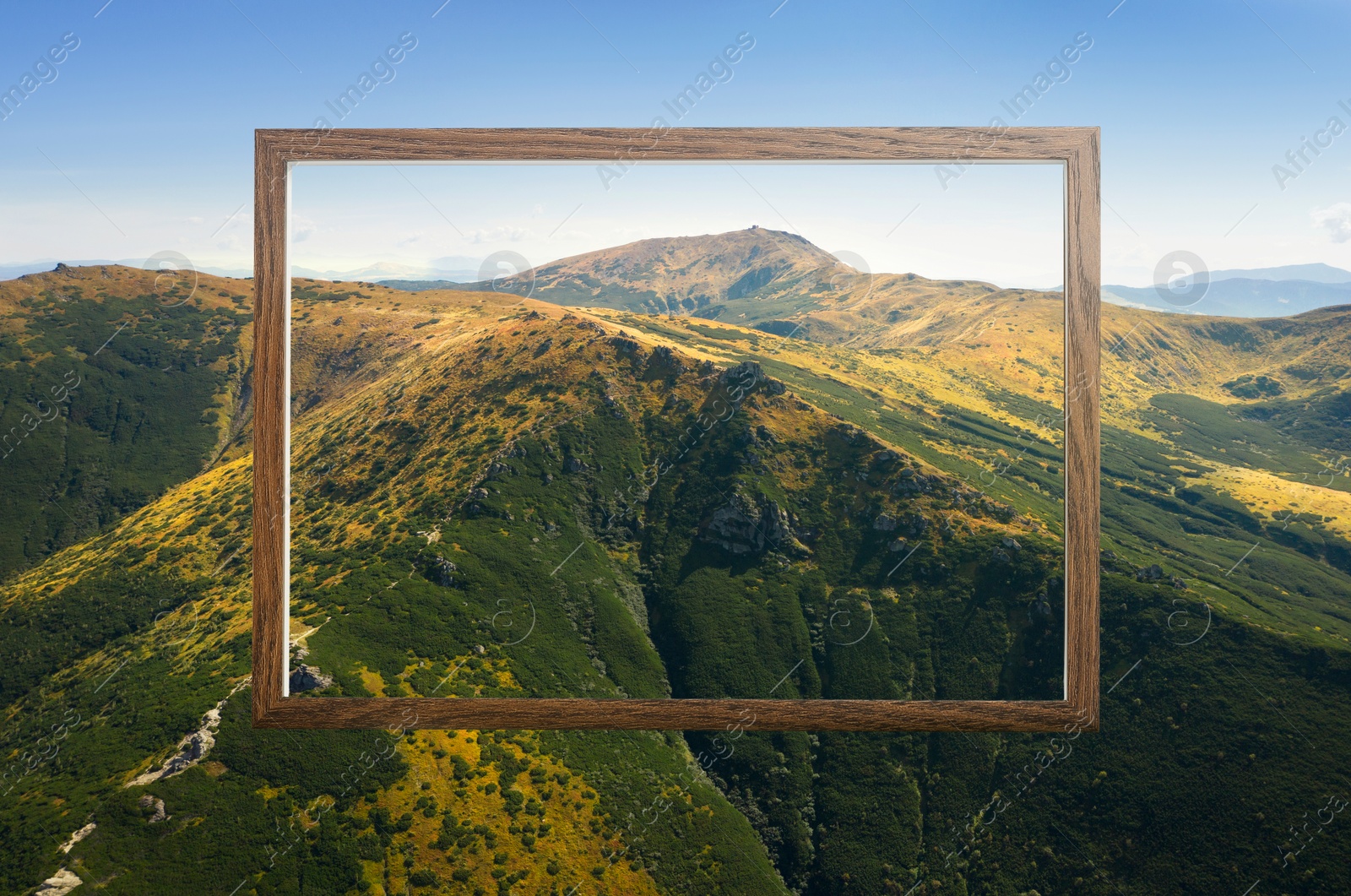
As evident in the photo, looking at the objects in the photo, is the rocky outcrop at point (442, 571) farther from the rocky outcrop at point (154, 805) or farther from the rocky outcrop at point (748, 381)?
the rocky outcrop at point (154, 805)

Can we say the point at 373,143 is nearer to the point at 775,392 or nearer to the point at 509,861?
the point at 775,392

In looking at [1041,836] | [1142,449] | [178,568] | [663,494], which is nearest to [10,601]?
[178,568]

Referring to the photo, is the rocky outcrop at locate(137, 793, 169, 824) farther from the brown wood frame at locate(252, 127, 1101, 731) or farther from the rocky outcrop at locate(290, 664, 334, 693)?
the brown wood frame at locate(252, 127, 1101, 731)

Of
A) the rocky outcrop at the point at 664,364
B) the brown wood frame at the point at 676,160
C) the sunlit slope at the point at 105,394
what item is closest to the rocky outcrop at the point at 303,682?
the brown wood frame at the point at 676,160

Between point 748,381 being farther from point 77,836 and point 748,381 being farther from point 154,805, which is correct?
point 77,836

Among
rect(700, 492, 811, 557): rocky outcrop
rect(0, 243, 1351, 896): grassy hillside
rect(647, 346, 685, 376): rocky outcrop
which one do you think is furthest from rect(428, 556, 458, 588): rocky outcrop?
rect(647, 346, 685, 376): rocky outcrop
